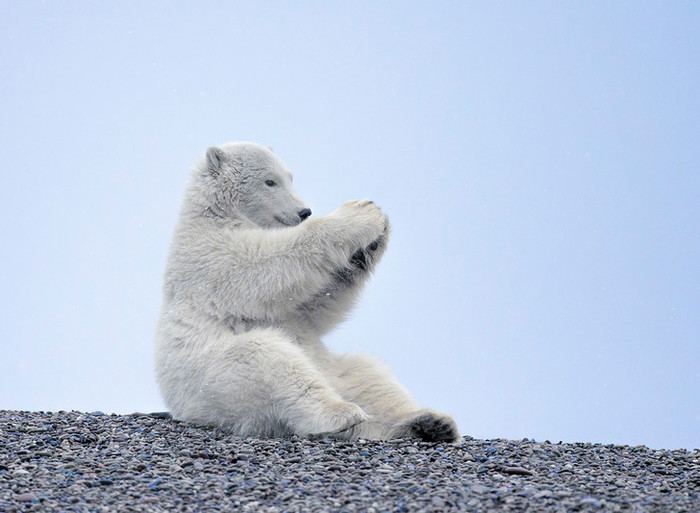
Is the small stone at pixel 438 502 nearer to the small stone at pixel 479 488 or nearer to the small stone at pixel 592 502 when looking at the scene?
the small stone at pixel 479 488

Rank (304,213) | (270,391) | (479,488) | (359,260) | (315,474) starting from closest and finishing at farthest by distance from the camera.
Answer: (479,488)
(315,474)
(270,391)
(359,260)
(304,213)

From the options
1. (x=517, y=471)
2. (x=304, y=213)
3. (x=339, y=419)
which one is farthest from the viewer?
(x=304, y=213)

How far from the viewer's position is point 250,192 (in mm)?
7672

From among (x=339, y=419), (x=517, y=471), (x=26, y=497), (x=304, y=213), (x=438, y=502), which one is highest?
(x=304, y=213)

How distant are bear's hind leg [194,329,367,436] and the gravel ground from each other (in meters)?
0.17

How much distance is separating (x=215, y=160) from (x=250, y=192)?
47cm

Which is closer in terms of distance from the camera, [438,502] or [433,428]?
[438,502]

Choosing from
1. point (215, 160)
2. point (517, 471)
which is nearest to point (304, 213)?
point (215, 160)

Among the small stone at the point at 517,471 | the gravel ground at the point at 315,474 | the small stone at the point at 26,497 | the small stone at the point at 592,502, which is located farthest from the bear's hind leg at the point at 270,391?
the small stone at the point at 592,502

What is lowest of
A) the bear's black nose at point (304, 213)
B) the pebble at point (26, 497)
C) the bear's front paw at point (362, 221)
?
the pebble at point (26, 497)

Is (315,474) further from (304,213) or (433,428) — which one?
(304,213)

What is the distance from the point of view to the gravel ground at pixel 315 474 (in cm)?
526

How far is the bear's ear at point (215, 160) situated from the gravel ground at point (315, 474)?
7.83ft

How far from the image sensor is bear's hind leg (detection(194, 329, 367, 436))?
6.46 metres
